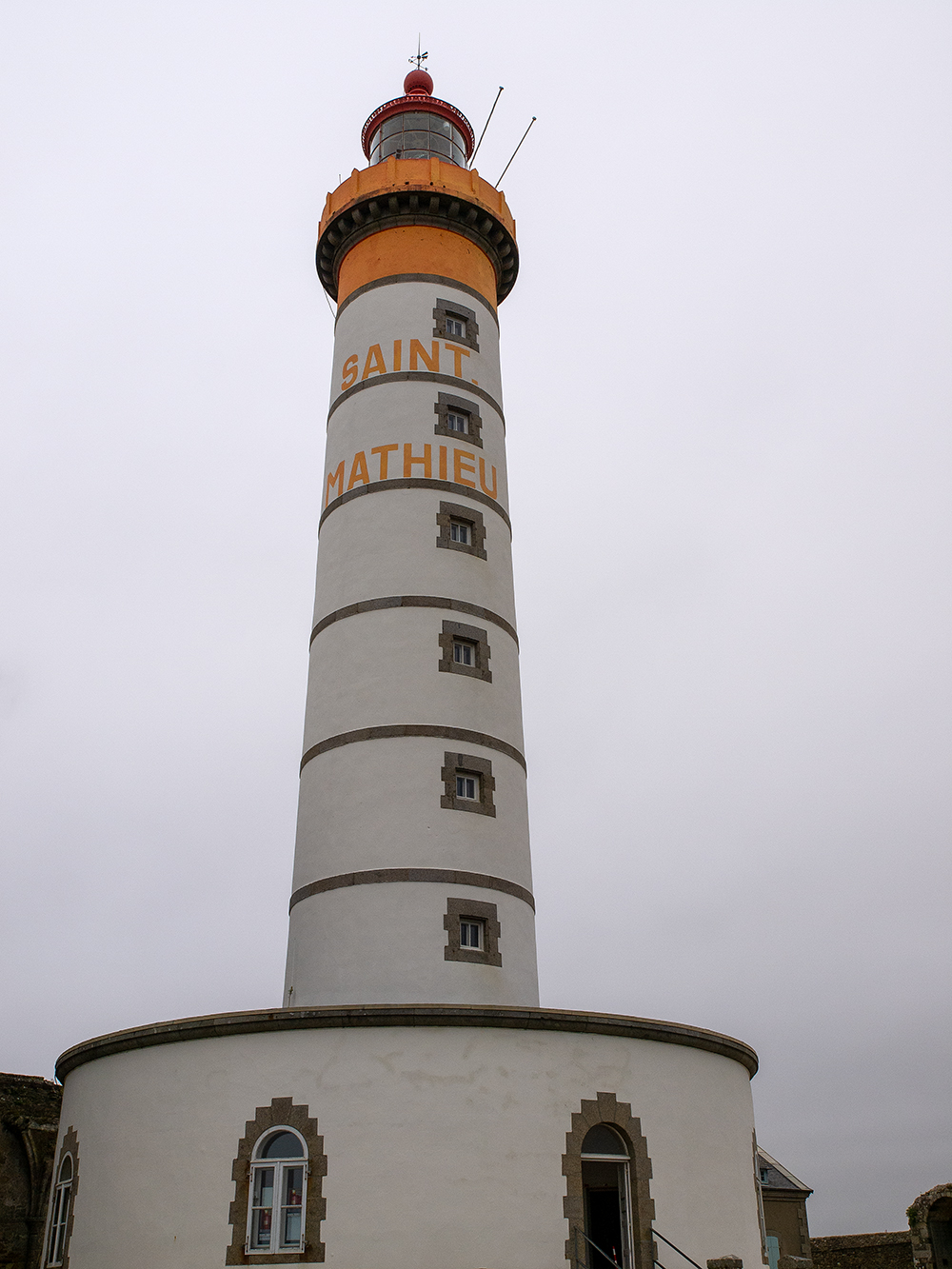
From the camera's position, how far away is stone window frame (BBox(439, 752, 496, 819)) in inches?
869

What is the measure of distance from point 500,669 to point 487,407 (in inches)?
267

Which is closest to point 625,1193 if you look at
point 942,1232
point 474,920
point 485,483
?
point 474,920

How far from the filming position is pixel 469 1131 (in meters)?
15.8

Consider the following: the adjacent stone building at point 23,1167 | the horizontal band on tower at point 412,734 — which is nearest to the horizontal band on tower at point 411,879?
the horizontal band on tower at point 412,734

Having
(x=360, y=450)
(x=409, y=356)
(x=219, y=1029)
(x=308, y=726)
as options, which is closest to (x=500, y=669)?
(x=308, y=726)

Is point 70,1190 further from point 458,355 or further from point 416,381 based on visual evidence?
point 458,355

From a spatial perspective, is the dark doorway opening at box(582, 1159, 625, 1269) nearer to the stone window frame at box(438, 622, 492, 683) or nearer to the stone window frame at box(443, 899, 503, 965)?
the stone window frame at box(443, 899, 503, 965)

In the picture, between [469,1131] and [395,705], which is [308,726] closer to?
[395,705]

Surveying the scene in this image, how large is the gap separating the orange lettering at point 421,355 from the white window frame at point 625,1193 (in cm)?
1699

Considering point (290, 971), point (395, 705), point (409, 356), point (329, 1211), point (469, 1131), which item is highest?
point (409, 356)

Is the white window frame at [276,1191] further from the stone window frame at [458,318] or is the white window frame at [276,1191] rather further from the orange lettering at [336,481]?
the stone window frame at [458,318]

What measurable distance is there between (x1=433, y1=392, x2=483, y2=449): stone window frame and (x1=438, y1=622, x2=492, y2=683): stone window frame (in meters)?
4.79

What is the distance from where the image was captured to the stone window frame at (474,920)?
817 inches

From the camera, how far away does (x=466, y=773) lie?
74.3ft
